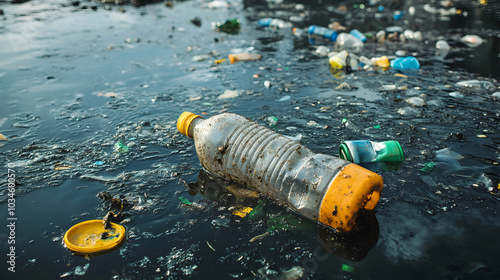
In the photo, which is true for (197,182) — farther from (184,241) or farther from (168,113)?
(168,113)

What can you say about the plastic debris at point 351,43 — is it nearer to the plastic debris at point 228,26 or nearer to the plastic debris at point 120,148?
the plastic debris at point 228,26

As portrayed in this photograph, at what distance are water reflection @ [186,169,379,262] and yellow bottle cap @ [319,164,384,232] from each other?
0.21ft

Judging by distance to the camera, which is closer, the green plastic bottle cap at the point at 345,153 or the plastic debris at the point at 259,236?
the plastic debris at the point at 259,236

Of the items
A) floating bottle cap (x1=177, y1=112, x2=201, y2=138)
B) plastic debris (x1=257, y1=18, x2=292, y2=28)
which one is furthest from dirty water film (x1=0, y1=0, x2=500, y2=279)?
plastic debris (x1=257, y1=18, x2=292, y2=28)

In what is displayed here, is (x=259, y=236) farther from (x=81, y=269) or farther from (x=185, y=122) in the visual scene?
(x=185, y=122)

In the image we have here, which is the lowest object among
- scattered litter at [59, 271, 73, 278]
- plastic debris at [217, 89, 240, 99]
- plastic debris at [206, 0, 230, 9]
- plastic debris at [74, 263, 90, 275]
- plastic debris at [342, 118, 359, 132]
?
scattered litter at [59, 271, 73, 278]

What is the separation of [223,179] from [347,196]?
3.01 feet

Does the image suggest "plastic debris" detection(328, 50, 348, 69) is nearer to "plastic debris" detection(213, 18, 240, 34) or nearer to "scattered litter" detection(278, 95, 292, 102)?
"scattered litter" detection(278, 95, 292, 102)

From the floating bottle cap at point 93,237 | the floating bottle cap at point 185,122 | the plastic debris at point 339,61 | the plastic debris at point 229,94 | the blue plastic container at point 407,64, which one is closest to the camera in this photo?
the floating bottle cap at point 93,237

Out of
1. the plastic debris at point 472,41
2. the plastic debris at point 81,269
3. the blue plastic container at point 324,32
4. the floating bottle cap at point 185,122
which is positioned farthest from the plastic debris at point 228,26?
the plastic debris at point 81,269

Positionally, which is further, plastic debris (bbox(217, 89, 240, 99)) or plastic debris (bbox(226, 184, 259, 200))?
plastic debris (bbox(217, 89, 240, 99))

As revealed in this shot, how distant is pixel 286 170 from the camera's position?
201cm

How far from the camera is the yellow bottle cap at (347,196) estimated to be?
1680 mm

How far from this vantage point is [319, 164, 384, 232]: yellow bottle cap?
66.1 inches
